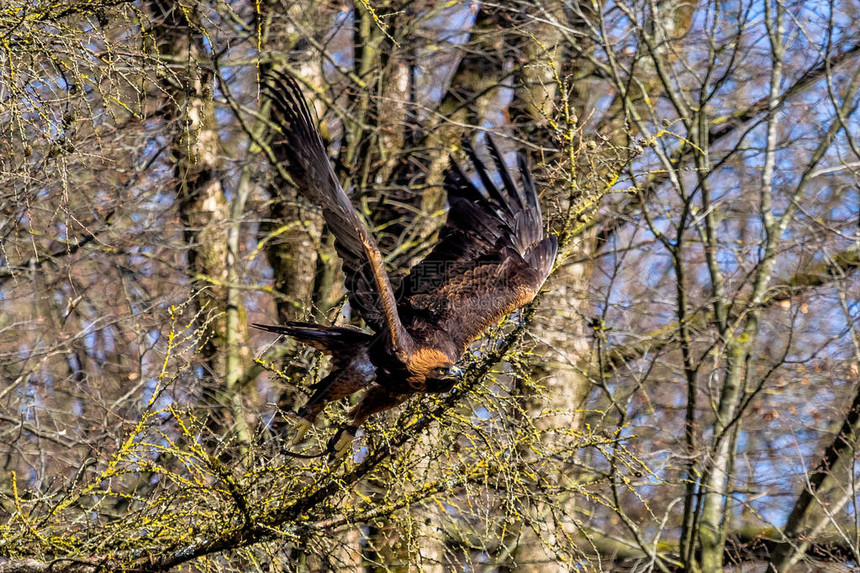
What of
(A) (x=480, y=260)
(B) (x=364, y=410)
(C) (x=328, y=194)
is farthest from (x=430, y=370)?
(A) (x=480, y=260)

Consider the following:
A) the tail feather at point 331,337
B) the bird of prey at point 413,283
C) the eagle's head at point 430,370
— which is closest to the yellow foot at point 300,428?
the bird of prey at point 413,283

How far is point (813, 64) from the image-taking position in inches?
341

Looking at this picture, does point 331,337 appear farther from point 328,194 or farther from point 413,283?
point 413,283

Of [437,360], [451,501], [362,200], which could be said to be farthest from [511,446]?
[362,200]

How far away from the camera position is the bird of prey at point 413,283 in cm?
512

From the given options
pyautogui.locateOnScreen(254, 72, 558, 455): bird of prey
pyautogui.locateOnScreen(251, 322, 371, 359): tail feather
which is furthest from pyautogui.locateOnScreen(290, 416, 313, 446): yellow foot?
pyautogui.locateOnScreen(251, 322, 371, 359): tail feather

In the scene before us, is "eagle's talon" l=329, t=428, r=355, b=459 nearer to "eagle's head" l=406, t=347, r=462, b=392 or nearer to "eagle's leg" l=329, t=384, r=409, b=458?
"eagle's leg" l=329, t=384, r=409, b=458

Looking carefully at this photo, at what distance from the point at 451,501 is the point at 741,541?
5214mm

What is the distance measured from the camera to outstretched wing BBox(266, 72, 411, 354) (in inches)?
195

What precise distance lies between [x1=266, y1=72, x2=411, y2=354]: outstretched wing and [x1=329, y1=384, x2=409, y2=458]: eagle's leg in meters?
0.28

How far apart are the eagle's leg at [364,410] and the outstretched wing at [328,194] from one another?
28 cm

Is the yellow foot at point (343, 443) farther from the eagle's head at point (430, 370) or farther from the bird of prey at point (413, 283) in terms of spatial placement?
the eagle's head at point (430, 370)

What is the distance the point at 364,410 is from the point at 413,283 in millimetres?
1202

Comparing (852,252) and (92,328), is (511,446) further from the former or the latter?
(852,252)
